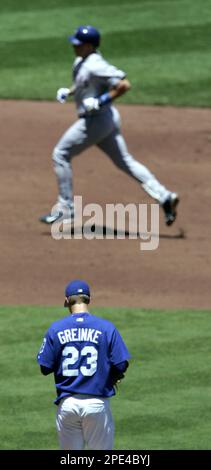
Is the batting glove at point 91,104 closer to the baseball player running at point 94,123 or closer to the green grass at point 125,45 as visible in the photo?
the baseball player running at point 94,123

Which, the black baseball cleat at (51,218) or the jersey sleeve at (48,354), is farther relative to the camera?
the black baseball cleat at (51,218)

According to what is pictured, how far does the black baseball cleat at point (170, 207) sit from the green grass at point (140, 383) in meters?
1.87

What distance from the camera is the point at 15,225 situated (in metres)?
15.4

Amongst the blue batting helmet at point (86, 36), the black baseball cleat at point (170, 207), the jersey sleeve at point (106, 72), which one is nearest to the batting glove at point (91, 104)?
the jersey sleeve at point (106, 72)

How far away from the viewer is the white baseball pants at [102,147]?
14656 mm

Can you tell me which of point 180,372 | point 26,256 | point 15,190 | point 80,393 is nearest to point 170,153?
point 15,190

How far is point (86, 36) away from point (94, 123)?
91cm

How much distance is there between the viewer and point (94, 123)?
1464 centimetres

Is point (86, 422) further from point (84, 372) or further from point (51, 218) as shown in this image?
point (51, 218)

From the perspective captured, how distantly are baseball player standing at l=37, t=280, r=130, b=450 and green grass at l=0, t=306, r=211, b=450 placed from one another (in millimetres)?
1260

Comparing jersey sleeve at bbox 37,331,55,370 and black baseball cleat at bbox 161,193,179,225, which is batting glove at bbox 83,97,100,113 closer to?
black baseball cleat at bbox 161,193,179,225

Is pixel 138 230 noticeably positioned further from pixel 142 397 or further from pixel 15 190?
pixel 142 397

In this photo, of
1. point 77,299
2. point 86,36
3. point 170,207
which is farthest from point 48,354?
point 86,36
